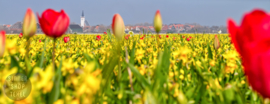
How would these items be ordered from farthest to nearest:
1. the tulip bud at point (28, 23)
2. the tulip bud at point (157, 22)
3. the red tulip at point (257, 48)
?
1. the tulip bud at point (157, 22)
2. the tulip bud at point (28, 23)
3. the red tulip at point (257, 48)

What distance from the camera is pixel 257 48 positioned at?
1.73 ft

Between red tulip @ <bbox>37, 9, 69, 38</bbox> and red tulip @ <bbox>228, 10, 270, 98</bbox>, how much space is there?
3.29ft

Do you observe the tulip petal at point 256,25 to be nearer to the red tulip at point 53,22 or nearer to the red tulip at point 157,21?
the red tulip at point 53,22

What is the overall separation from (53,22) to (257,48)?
1.08m

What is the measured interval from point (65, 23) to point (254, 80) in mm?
1063

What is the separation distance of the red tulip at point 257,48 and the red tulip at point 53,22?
100 cm

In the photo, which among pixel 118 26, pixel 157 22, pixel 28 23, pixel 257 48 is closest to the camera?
pixel 257 48

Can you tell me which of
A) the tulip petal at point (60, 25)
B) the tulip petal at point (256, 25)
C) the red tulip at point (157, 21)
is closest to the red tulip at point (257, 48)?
the tulip petal at point (256, 25)

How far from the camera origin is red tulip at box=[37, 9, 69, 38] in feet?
4.07

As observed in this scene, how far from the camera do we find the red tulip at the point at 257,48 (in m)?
0.52

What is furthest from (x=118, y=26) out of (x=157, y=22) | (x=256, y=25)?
(x=256, y=25)

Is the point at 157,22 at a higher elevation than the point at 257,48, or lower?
higher

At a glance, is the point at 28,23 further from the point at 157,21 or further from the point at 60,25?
the point at 157,21

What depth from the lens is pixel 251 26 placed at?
0.56 meters
